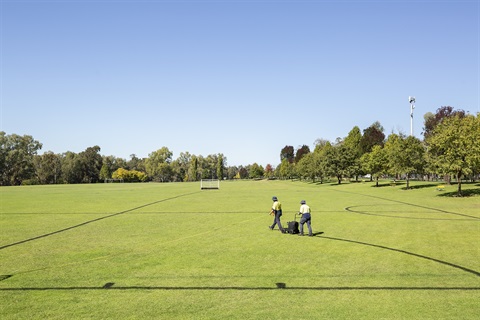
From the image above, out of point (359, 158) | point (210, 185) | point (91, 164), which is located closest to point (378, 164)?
point (359, 158)

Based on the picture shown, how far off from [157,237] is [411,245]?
12634 millimetres

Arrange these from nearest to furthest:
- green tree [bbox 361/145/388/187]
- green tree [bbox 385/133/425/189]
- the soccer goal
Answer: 1. green tree [bbox 385/133/425/189]
2. green tree [bbox 361/145/388/187]
3. the soccer goal

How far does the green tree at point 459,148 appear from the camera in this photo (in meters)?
45.1

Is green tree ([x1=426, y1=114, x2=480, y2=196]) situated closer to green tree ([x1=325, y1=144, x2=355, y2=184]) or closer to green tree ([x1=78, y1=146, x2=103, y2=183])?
→ green tree ([x1=325, y1=144, x2=355, y2=184])

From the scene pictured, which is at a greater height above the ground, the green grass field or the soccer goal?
the soccer goal

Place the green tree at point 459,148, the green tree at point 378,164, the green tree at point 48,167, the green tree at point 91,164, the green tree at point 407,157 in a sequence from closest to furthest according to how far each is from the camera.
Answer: the green tree at point 459,148 → the green tree at point 407,157 → the green tree at point 378,164 → the green tree at point 48,167 → the green tree at point 91,164

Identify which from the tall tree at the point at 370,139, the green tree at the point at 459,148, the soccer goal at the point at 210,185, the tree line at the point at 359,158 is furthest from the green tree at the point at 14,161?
the green tree at the point at 459,148

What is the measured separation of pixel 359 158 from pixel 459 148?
47780 mm

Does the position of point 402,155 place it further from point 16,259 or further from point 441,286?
point 16,259

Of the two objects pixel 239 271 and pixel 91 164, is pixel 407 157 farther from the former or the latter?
pixel 91 164

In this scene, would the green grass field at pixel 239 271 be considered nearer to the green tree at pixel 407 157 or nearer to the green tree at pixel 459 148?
the green tree at pixel 459 148

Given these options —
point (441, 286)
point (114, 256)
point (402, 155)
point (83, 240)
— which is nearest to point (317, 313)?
point (441, 286)

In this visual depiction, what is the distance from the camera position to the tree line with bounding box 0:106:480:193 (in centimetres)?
4756

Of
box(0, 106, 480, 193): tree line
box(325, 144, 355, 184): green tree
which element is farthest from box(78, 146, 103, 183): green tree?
box(325, 144, 355, 184): green tree
